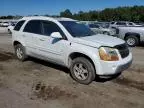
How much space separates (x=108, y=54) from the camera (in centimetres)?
712

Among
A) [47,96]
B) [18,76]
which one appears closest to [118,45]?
[47,96]

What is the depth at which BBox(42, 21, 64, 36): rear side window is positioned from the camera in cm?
842

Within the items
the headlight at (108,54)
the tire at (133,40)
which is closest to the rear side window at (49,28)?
the headlight at (108,54)

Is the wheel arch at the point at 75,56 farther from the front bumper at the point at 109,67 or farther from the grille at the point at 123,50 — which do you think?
the grille at the point at 123,50

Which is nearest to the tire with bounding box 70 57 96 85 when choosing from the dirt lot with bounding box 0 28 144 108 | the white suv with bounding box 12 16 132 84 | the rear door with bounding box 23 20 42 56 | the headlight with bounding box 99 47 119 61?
the white suv with bounding box 12 16 132 84

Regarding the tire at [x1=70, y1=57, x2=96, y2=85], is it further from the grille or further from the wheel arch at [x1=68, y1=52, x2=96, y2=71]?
the grille

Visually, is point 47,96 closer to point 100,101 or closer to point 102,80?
point 100,101

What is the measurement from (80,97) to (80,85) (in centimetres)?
102

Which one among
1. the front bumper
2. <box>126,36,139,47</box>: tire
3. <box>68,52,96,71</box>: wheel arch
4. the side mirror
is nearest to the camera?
the front bumper

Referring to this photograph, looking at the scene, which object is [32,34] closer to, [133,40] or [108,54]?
[108,54]

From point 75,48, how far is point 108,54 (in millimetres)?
1038

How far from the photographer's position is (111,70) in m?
7.14

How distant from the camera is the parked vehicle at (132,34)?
657 inches

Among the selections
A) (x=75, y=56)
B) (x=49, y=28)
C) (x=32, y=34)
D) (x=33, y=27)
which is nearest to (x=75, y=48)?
(x=75, y=56)
